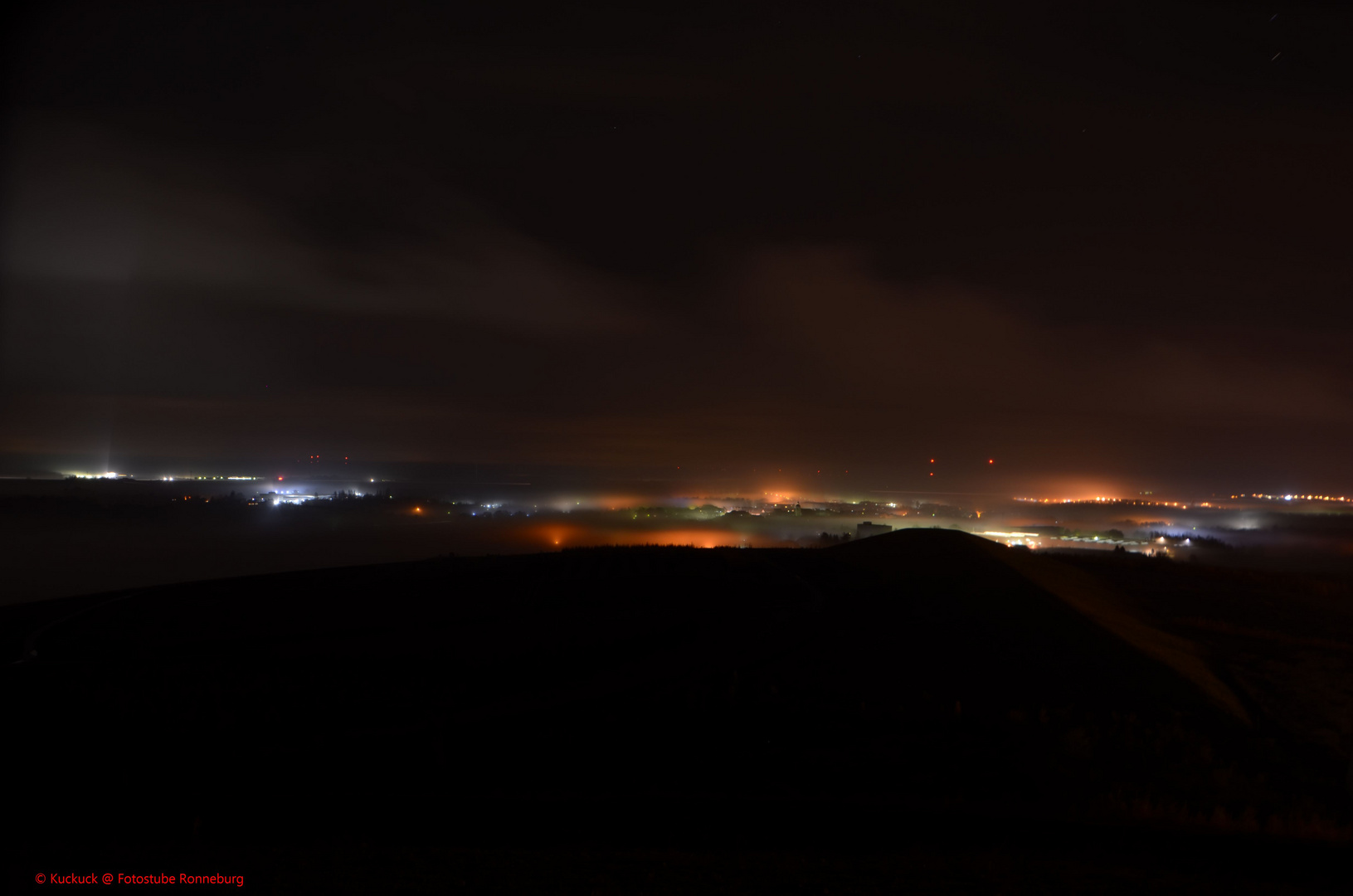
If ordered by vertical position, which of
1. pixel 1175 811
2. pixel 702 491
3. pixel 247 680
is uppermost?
pixel 702 491

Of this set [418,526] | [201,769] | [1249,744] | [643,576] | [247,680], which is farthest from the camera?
[418,526]

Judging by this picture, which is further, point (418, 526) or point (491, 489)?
point (491, 489)

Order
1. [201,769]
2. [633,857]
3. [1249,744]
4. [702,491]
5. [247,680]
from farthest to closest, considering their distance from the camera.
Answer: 1. [702,491]
2. [247,680]
3. [1249,744]
4. [201,769]
5. [633,857]

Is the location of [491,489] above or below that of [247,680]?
above

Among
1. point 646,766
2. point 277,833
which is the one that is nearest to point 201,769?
point 277,833

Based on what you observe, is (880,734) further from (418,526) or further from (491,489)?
(491,489)

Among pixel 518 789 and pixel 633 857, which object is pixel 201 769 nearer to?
pixel 518 789

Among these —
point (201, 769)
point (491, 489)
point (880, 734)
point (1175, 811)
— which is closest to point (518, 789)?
point (201, 769)
